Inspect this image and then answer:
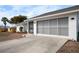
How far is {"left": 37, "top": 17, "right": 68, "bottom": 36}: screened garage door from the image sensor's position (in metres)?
10.7

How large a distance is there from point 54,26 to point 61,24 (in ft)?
3.49

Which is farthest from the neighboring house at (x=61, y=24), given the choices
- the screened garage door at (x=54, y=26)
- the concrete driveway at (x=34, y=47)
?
the concrete driveway at (x=34, y=47)

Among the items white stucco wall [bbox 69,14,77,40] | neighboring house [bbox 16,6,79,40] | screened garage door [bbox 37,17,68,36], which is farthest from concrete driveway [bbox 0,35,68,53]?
screened garage door [bbox 37,17,68,36]

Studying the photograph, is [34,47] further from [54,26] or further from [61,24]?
[54,26]

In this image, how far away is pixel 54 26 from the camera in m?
11.9

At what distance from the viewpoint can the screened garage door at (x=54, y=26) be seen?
1070 cm

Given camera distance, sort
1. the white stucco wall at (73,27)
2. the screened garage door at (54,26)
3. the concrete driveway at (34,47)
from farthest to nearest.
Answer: the screened garage door at (54,26), the white stucco wall at (73,27), the concrete driveway at (34,47)

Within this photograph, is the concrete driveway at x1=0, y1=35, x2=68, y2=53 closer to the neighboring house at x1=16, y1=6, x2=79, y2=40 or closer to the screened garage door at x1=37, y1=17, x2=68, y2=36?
the neighboring house at x1=16, y1=6, x2=79, y2=40

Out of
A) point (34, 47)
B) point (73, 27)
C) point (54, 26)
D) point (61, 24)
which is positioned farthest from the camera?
point (54, 26)

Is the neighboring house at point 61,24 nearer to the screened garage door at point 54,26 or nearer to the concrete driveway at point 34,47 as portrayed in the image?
the screened garage door at point 54,26

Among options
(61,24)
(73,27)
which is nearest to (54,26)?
(61,24)
